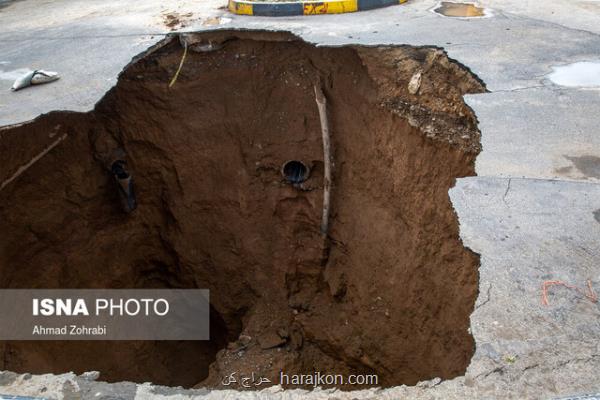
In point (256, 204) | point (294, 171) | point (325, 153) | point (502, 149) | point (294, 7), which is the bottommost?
point (256, 204)

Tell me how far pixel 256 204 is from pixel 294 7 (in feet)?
8.79

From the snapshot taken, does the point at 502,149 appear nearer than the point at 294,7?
Yes

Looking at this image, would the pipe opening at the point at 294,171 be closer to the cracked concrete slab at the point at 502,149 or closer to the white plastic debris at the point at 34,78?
the cracked concrete slab at the point at 502,149

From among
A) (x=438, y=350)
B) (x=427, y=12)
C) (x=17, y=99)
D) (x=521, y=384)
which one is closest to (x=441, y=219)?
(x=438, y=350)

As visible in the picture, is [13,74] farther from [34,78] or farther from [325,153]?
[325,153]

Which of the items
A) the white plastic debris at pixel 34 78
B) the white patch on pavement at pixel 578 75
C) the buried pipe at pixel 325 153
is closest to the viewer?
the white patch on pavement at pixel 578 75

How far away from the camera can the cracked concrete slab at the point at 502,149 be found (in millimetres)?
2363

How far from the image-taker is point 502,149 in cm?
382

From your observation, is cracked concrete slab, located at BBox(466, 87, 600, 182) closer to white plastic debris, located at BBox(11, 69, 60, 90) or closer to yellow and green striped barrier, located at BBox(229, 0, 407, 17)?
yellow and green striped barrier, located at BBox(229, 0, 407, 17)

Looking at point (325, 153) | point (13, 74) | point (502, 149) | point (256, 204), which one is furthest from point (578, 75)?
point (13, 74)

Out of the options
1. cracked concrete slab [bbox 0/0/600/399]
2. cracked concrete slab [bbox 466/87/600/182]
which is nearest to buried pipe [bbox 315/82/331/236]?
cracked concrete slab [bbox 0/0/600/399]

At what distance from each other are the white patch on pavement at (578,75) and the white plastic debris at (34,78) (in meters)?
4.95

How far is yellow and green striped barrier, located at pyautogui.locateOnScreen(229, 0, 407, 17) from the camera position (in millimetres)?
6867

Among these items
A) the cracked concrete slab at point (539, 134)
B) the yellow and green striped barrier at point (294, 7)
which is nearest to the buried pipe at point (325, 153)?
the yellow and green striped barrier at point (294, 7)
